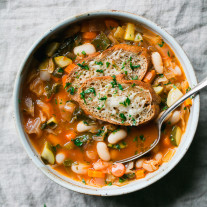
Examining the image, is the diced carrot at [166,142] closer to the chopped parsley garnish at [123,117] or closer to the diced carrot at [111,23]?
the chopped parsley garnish at [123,117]

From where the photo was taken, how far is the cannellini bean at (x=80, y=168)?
3.04 meters

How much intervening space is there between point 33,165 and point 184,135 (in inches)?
63.9

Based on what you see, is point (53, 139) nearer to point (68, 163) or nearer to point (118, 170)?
point (68, 163)

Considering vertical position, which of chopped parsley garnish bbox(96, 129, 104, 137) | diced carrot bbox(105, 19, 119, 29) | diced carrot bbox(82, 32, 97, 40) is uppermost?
diced carrot bbox(105, 19, 119, 29)

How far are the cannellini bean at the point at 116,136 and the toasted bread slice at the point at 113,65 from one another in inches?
20.8

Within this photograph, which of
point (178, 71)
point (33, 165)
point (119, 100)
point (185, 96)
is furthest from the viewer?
point (33, 165)

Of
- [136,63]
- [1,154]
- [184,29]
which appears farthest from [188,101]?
[1,154]

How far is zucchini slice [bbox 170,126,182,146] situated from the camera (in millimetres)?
3021

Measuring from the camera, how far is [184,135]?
3012 millimetres

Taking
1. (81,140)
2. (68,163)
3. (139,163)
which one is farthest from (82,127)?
(139,163)

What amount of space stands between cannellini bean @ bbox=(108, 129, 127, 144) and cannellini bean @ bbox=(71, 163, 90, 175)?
0.38 meters

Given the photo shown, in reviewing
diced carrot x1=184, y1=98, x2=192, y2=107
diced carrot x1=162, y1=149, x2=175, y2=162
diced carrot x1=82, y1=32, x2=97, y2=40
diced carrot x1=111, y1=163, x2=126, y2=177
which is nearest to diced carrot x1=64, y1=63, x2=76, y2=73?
diced carrot x1=82, y1=32, x2=97, y2=40

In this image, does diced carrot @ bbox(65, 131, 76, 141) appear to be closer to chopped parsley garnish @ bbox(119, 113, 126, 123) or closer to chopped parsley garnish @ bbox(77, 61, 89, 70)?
chopped parsley garnish @ bbox(119, 113, 126, 123)

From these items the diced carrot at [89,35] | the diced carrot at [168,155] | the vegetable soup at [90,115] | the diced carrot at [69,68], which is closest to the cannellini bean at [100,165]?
the vegetable soup at [90,115]
